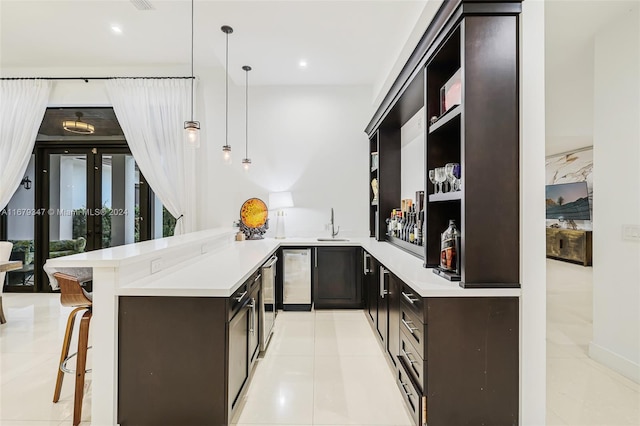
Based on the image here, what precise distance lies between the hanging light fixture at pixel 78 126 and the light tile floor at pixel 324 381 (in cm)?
282

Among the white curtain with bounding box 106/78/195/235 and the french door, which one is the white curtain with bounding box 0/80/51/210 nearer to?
the french door

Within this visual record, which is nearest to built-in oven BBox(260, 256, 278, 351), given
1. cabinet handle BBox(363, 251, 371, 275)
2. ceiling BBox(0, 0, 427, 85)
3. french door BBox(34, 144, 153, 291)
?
cabinet handle BBox(363, 251, 371, 275)

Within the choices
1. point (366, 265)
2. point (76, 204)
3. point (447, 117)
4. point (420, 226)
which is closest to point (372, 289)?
point (366, 265)

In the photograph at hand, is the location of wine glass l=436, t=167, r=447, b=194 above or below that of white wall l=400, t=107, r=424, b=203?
below

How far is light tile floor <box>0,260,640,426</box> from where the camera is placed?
1941mm

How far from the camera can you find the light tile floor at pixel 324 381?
1941mm

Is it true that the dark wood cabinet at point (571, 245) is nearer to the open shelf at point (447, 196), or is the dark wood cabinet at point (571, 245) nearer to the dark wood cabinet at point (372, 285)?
the dark wood cabinet at point (372, 285)

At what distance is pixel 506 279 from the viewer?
1679 mm

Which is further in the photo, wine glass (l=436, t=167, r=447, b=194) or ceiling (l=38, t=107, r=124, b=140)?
ceiling (l=38, t=107, r=124, b=140)

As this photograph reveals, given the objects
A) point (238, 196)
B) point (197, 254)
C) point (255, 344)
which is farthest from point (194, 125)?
point (238, 196)

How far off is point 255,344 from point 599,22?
4.01 metres

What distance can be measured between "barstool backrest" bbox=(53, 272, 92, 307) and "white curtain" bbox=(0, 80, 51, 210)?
13.5 feet

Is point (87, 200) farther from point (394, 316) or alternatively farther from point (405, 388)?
point (405, 388)

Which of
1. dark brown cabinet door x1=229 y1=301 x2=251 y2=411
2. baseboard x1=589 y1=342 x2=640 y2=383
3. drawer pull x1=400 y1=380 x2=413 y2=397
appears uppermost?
dark brown cabinet door x1=229 y1=301 x2=251 y2=411
